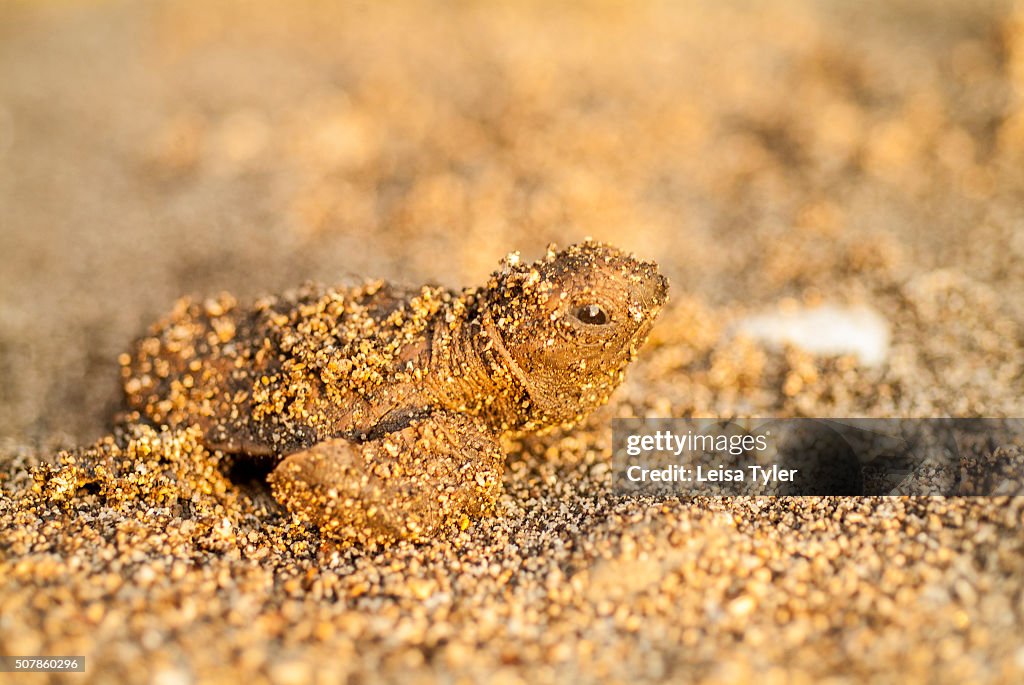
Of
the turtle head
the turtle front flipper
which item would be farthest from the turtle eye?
the turtle front flipper

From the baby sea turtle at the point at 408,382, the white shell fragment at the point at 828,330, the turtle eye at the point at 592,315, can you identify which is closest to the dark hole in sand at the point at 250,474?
the baby sea turtle at the point at 408,382

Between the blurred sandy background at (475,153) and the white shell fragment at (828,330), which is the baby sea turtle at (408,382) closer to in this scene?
the blurred sandy background at (475,153)

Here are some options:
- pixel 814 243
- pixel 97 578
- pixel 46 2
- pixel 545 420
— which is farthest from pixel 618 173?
pixel 46 2

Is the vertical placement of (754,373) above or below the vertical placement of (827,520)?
above

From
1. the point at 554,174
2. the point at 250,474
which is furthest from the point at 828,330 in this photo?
the point at 250,474

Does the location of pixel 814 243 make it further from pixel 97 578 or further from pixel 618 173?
pixel 97 578
